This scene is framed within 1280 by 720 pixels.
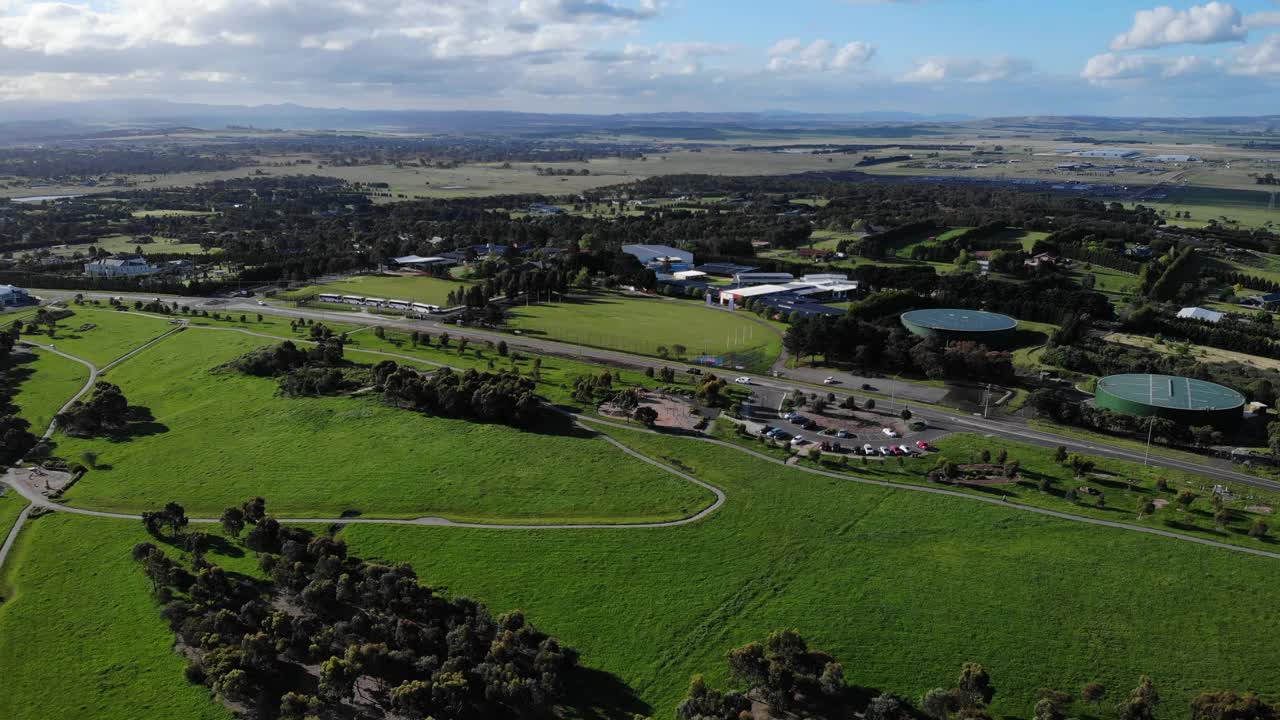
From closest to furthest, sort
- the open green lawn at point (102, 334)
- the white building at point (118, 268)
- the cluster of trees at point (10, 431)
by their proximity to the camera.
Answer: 1. the cluster of trees at point (10, 431)
2. the open green lawn at point (102, 334)
3. the white building at point (118, 268)

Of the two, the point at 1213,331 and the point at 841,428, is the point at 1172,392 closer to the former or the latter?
the point at 841,428

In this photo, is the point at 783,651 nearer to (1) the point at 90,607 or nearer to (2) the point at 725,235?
(1) the point at 90,607

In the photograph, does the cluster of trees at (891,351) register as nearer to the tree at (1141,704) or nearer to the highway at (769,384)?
the highway at (769,384)

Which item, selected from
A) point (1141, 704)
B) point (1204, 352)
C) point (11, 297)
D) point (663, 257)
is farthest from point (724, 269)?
point (1141, 704)

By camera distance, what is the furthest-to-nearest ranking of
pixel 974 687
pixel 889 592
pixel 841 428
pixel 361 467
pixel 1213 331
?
pixel 1213 331 → pixel 841 428 → pixel 361 467 → pixel 889 592 → pixel 974 687

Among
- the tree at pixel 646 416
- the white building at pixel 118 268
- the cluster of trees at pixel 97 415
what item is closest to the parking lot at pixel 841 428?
the tree at pixel 646 416

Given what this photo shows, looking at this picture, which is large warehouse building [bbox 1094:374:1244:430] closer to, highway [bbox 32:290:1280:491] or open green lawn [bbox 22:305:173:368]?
highway [bbox 32:290:1280:491]

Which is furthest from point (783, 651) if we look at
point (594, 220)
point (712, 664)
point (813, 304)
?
point (594, 220)
